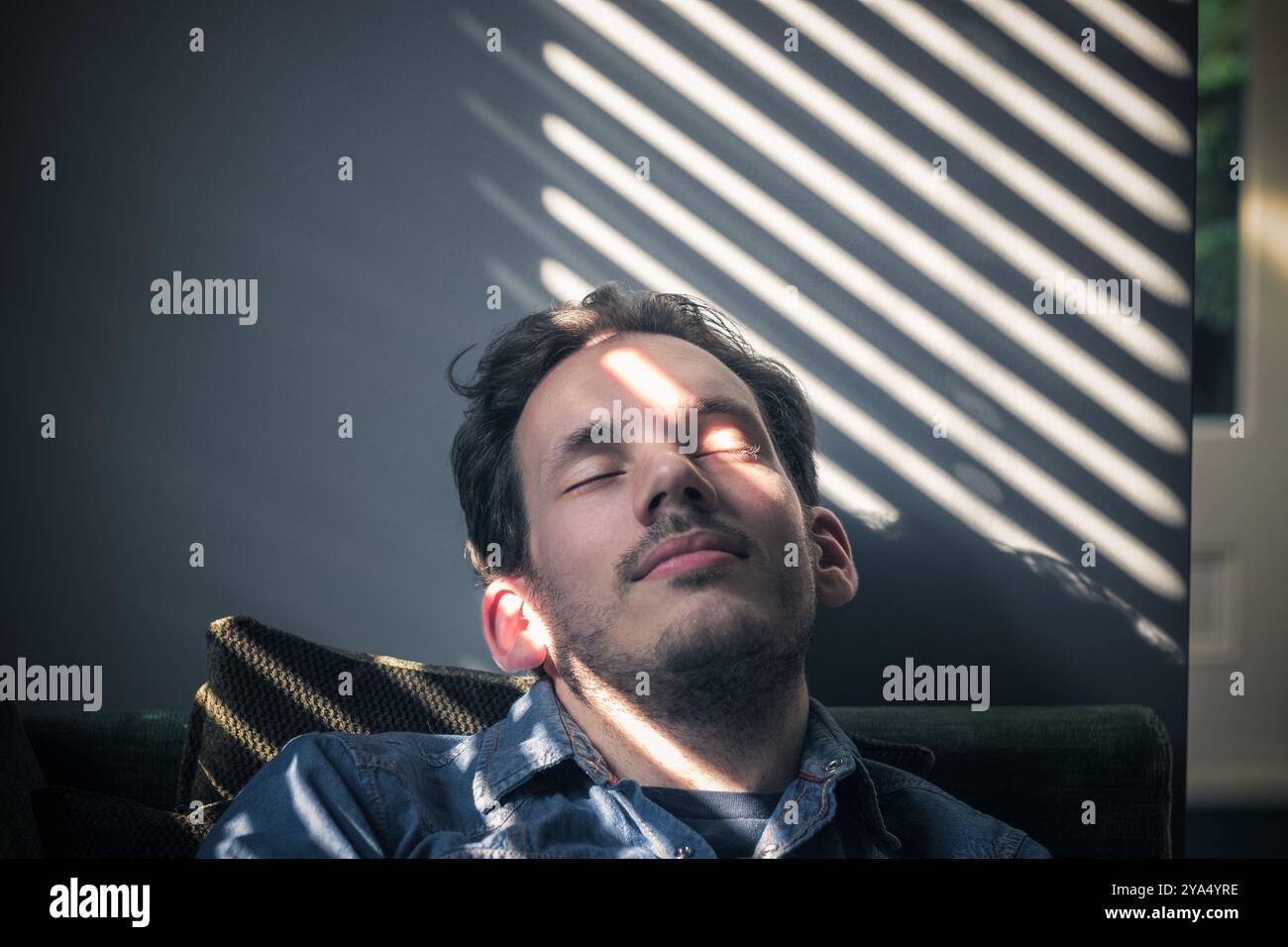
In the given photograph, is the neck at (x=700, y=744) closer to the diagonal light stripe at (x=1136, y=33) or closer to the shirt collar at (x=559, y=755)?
the shirt collar at (x=559, y=755)

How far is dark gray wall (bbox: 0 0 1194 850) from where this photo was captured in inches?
63.5

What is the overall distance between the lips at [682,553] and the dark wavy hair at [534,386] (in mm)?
233

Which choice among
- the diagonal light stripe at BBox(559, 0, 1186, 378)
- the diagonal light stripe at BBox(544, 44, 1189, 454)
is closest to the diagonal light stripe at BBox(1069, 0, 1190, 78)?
the diagonal light stripe at BBox(544, 44, 1189, 454)

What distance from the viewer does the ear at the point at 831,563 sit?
4.65 ft

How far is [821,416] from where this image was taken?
1.68 m

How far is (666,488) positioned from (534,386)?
1.01ft

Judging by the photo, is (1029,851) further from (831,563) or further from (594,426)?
(594,426)

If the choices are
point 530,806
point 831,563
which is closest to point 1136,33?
point 831,563

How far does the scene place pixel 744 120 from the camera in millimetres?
1673

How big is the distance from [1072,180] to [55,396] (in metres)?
1.76

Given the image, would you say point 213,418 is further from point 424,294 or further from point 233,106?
point 233,106

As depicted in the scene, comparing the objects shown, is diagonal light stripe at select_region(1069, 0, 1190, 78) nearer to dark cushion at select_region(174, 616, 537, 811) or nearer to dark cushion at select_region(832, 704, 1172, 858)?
dark cushion at select_region(832, 704, 1172, 858)

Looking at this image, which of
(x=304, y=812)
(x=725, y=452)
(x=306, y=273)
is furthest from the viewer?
(x=306, y=273)
